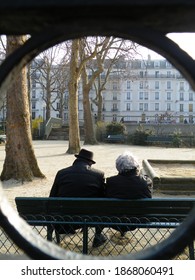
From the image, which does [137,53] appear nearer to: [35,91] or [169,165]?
[169,165]

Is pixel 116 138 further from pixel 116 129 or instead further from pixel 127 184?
pixel 127 184

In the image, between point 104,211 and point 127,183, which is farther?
point 127,183

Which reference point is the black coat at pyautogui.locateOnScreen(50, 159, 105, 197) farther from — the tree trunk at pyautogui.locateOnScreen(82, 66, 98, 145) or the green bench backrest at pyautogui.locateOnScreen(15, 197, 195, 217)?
the tree trunk at pyautogui.locateOnScreen(82, 66, 98, 145)

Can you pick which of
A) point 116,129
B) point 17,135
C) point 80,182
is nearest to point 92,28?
point 80,182

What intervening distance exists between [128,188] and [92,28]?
3.60m

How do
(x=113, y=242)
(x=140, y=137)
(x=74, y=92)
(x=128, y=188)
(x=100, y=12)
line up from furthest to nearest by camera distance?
(x=140, y=137), (x=74, y=92), (x=113, y=242), (x=128, y=188), (x=100, y=12)

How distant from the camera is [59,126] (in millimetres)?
43812

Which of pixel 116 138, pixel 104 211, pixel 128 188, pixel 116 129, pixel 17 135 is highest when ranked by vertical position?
pixel 17 135

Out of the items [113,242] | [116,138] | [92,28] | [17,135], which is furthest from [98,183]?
[116,138]

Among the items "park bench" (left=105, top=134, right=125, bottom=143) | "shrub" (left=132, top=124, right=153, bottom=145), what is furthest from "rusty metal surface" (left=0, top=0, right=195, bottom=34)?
"park bench" (left=105, top=134, right=125, bottom=143)

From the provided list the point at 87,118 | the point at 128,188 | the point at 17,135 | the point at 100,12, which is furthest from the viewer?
the point at 87,118

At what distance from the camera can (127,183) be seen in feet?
14.3

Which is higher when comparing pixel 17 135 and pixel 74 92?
pixel 74 92

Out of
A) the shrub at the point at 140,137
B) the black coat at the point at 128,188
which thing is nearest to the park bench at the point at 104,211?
the black coat at the point at 128,188
